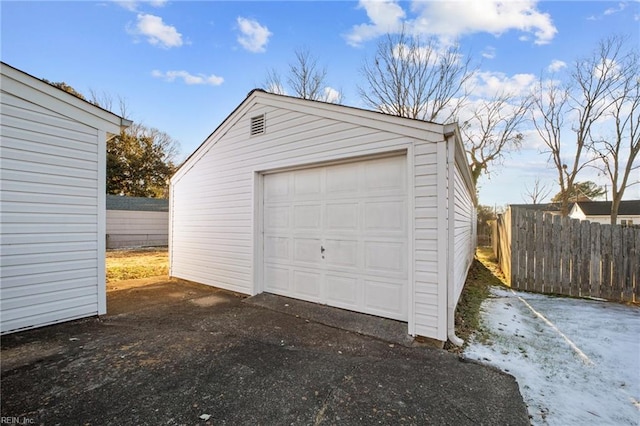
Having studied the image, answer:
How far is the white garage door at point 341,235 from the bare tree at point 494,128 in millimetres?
14243

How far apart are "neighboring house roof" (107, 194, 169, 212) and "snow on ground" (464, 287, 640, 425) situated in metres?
17.6

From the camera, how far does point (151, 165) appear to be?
809 inches

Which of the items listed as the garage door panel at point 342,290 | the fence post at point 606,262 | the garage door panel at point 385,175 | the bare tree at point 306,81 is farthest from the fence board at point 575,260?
→ the bare tree at point 306,81

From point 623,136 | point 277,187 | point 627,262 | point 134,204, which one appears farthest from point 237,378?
point 623,136

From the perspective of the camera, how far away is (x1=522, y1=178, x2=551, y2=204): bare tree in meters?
24.2

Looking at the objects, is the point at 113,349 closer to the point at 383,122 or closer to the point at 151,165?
the point at 383,122

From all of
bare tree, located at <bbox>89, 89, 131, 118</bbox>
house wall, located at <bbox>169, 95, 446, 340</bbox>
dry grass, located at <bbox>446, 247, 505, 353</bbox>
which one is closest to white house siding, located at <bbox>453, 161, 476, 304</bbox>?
dry grass, located at <bbox>446, 247, 505, 353</bbox>

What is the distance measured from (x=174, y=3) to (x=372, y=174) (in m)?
5.36

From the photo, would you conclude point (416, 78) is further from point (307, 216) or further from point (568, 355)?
point (568, 355)

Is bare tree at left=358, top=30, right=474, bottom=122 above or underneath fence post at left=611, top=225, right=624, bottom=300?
above

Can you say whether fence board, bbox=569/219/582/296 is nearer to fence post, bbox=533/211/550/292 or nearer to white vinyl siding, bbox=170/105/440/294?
fence post, bbox=533/211/550/292

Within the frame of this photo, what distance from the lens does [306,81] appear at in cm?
1457

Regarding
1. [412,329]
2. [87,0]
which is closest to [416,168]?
[412,329]

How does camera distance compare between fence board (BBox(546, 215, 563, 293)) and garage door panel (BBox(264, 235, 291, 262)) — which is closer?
garage door panel (BBox(264, 235, 291, 262))
